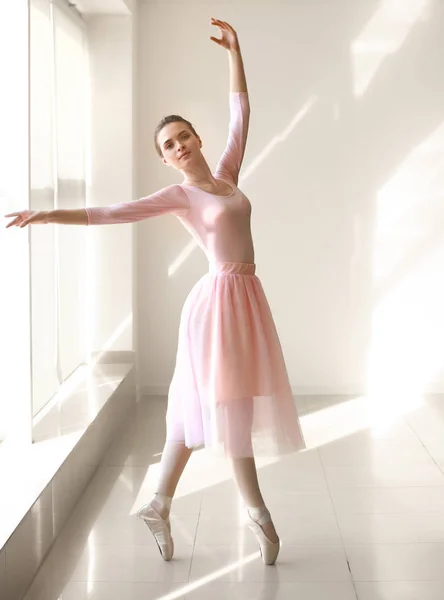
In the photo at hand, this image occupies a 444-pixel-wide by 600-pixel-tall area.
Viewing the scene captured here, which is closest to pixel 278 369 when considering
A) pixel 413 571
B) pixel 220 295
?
pixel 220 295

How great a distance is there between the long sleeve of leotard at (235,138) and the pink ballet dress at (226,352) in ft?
0.64

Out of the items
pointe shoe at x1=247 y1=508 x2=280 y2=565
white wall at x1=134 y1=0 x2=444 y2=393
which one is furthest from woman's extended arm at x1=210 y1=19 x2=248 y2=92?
white wall at x1=134 y1=0 x2=444 y2=393

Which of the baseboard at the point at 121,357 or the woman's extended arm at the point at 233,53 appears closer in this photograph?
the woman's extended arm at the point at 233,53

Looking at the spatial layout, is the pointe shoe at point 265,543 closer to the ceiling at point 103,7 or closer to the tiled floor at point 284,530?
the tiled floor at point 284,530

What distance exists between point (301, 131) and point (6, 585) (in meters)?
3.53

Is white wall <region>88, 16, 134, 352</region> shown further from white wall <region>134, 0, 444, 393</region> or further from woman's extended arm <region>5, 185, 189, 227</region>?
woman's extended arm <region>5, 185, 189, 227</region>

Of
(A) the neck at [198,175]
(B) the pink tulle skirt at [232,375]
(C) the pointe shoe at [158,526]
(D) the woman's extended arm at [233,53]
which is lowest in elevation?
(C) the pointe shoe at [158,526]

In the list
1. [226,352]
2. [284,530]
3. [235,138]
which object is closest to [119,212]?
[226,352]

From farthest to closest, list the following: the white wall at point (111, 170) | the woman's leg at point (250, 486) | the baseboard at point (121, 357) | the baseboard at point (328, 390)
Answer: the baseboard at point (328, 390), the baseboard at point (121, 357), the white wall at point (111, 170), the woman's leg at point (250, 486)

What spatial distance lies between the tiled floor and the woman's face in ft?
4.14

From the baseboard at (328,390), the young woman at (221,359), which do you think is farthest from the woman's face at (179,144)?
the baseboard at (328,390)

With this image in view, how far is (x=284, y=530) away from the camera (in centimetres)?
307

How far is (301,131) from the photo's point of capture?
523cm

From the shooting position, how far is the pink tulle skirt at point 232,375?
2.62m
